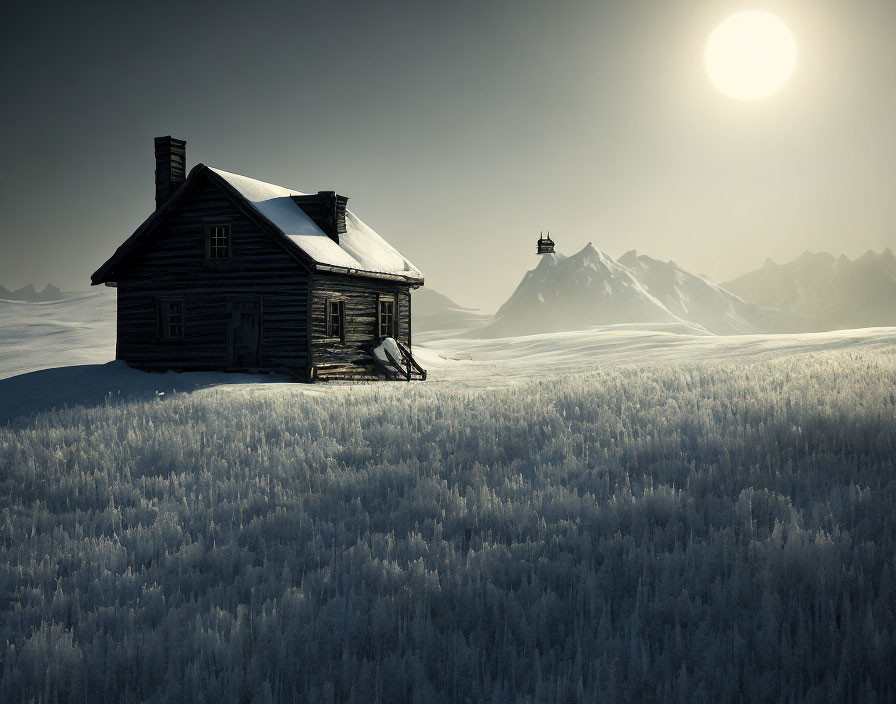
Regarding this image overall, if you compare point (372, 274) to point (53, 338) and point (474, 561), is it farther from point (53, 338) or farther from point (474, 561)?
point (53, 338)

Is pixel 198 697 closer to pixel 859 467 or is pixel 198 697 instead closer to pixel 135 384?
pixel 859 467

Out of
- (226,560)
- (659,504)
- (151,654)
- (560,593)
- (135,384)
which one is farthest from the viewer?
(135,384)

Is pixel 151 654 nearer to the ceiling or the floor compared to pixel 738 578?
nearer to the floor

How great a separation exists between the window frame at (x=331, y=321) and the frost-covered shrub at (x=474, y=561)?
1360 centimetres

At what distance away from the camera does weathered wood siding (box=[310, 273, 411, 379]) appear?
2192 cm

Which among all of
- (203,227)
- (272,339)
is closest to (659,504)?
(272,339)

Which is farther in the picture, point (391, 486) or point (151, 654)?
point (391, 486)

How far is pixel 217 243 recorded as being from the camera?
880 inches

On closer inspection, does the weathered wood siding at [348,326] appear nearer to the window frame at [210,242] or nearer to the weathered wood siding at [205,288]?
the weathered wood siding at [205,288]

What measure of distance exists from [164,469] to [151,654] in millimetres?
5076

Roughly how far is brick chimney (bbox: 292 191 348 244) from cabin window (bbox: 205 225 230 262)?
3710 mm

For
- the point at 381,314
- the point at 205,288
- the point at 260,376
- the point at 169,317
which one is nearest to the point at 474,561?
the point at 260,376

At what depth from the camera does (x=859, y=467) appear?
20.2 ft

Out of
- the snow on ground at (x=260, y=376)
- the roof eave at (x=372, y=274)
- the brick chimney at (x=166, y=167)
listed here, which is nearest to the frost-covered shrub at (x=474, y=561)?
the snow on ground at (x=260, y=376)
